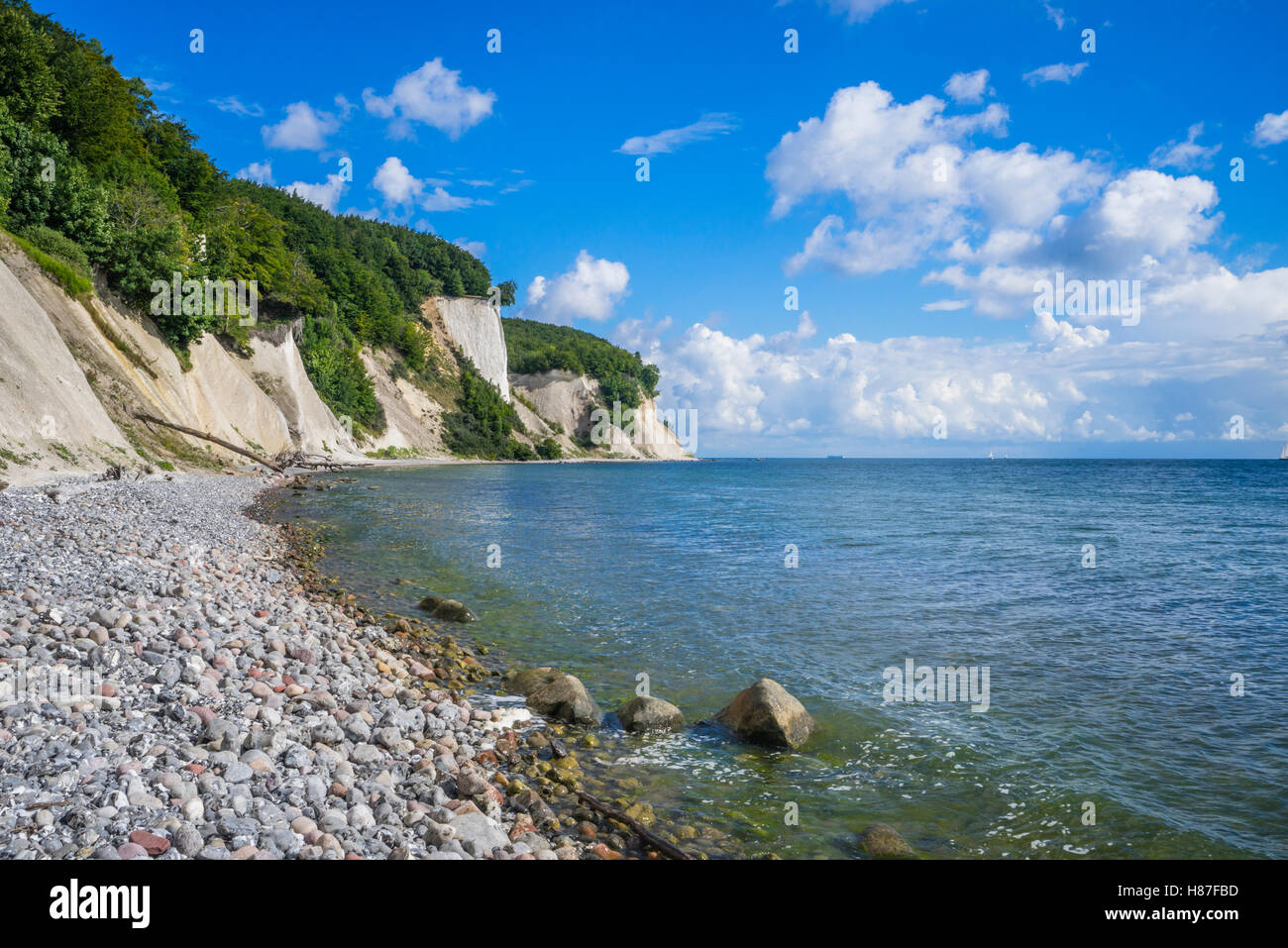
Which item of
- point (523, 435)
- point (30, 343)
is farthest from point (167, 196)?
point (523, 435)

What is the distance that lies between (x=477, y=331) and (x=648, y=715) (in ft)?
378

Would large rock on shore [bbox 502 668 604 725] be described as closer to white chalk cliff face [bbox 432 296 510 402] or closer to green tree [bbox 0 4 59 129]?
green tree [bbox 0 4 59 129]

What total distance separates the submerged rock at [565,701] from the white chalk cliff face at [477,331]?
110 meters

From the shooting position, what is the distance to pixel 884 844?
636 centimetres


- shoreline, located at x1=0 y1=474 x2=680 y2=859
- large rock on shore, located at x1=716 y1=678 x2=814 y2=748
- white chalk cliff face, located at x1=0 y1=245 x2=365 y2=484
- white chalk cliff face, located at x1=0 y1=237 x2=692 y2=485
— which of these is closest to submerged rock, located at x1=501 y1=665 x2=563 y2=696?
shoreline, located at x1=0 y1=474 x2=680 y2=859

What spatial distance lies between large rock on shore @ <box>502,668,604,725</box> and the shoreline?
263mm

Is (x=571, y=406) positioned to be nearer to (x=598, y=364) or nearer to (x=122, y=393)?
(x=598, y=364)

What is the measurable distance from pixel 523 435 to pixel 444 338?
68.2 feet

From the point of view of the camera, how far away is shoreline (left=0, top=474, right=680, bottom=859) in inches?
179

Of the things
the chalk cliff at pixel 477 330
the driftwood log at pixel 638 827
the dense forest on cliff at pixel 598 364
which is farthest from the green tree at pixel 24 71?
the dense forest on cliff at pixel 598 364

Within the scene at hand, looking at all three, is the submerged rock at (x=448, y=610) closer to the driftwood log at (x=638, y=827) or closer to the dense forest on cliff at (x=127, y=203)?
the driftwood log at (x=638, y=827)

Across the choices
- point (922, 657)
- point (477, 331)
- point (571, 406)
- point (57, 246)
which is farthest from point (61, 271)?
point (571, 406)

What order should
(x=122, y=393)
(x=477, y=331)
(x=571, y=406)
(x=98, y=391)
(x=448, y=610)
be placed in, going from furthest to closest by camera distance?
1. (x=571, y=406)
2. (x=477, y=331)
3. (x=122, y=393)
4. (x=98, y=391)
5. (x=448, y=610)
